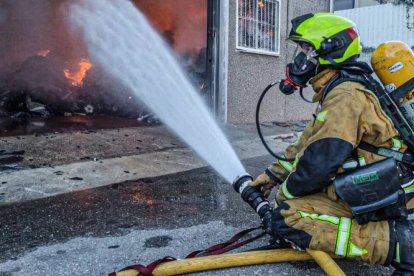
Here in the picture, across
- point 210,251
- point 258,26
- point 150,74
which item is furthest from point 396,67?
point 258,26

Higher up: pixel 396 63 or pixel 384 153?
pixel 396 63

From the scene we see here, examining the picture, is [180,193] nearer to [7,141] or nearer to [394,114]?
[394,114]

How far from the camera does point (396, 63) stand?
2227 mm

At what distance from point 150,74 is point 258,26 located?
10.9 feet

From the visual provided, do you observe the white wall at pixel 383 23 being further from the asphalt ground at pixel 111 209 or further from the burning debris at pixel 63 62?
the asphalt ground at pixel 111 209

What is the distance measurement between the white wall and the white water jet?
6.47m

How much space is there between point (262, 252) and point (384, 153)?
944 mm

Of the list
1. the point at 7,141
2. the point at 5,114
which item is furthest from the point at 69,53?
the point at 7,141

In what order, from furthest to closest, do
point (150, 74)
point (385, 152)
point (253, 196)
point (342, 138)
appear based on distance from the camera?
1. point (150, 74)
2. point (253, 196)
3. point (385, 152)
4. point (342, 138)

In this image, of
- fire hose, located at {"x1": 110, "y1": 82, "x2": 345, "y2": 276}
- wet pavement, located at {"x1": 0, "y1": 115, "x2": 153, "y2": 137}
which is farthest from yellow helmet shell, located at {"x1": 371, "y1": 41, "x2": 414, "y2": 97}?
wet pavement, located at {"x1": 0, "y1": 115, "x2": 153, "y2": 137}

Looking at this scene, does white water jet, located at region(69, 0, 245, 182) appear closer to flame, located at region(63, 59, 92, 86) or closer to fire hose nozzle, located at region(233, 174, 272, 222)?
flame, located at region(63, 59, 92, 86)

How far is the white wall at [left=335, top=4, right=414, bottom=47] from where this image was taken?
39.9 feet

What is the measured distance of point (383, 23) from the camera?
41.2 feet

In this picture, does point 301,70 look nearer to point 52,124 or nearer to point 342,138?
point 342,138
